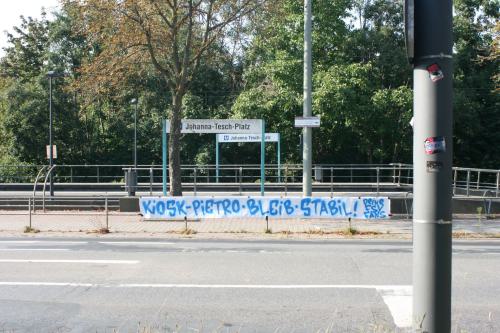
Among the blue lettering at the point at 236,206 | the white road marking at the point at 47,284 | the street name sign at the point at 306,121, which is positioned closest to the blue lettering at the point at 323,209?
the blue lettering at the point at 236,206

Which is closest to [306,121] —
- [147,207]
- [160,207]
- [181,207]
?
[181,207]

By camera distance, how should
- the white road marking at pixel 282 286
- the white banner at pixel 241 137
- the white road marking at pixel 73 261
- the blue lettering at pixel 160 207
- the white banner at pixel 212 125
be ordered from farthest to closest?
the white banner at pixel 241 137 < the white banner at pixel 212 125 < the blue lettering at pixel 160 207 < the white road marking at pixel 73 261 < the white road marking at pixel 282 286

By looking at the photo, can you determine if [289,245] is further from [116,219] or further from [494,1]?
[494,1]

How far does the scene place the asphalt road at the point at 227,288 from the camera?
6.38 meters

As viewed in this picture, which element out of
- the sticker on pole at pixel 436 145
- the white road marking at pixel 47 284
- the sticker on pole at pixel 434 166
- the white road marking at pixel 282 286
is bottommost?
the white road marking at pixel 47 284

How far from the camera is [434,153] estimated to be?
2.98 meters

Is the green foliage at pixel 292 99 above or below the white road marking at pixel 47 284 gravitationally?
above

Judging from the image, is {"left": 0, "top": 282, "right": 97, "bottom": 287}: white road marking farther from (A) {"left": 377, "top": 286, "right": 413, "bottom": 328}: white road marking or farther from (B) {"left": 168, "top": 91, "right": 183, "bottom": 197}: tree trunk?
(B) {"left": 168, "top": 91, "right": 183, "bottom": 197}: tree trunk

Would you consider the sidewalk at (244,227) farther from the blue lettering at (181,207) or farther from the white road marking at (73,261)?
the white road marking at (73,261)

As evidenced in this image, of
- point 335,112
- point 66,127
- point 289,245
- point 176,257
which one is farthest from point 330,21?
point 176,257

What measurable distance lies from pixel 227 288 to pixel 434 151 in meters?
5.79

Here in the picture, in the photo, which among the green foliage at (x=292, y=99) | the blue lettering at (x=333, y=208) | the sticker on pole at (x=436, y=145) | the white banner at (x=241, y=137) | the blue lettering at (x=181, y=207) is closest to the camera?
the sticker on pole at (x=436, y=145)

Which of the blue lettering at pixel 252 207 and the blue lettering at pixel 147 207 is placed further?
the blue lettering at pixel 147 207

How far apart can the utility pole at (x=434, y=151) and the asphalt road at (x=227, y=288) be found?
1.70 meters
